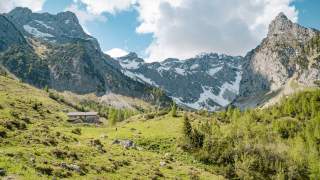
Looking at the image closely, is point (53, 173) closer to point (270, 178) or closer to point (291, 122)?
point (270, 178)

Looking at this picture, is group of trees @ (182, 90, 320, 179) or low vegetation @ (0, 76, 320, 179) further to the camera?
group of trees @ (182, 90, 320, 179)

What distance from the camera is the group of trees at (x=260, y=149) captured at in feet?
358

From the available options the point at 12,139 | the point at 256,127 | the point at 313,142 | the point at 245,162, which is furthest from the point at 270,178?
the point at 12,139

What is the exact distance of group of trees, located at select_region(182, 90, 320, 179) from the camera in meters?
109

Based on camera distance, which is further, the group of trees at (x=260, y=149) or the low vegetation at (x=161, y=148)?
the group of trees at (x=260, y=149)

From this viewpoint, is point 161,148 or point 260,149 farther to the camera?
point 260,149

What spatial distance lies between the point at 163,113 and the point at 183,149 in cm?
7836

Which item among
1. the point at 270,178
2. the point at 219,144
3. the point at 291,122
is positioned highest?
the point at 291,122

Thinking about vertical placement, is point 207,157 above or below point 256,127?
A: below

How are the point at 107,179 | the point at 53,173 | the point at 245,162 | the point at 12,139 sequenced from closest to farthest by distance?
the point at 53,173, the point at 107,179, the point at 12,139, the point at 245,162

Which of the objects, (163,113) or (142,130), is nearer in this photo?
(142,130)

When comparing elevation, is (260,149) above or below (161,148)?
above

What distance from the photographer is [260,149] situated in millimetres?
128125

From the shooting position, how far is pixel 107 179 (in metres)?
46.0
